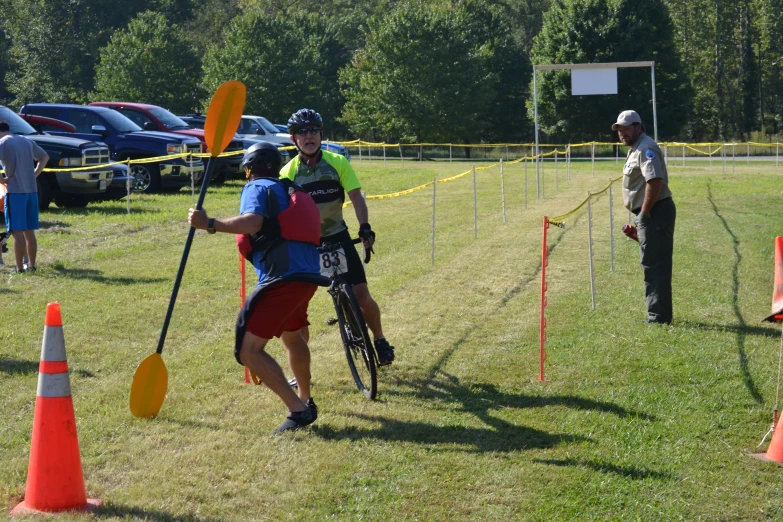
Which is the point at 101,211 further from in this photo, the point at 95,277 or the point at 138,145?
the point at 95,277

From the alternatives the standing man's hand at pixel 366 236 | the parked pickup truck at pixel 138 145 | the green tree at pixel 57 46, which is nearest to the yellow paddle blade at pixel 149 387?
the standing man's hand at pixel 366 236

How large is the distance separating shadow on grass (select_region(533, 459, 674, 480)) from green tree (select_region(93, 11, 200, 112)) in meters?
56.3

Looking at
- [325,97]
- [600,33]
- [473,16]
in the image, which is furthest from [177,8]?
[600,33]

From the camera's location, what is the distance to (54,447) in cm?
490

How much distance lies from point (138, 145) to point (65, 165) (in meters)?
4.13

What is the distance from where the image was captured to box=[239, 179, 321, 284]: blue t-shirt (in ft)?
19.0

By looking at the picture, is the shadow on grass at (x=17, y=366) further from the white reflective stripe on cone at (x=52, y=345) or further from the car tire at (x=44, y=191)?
the car tire at (x=44, y=191)

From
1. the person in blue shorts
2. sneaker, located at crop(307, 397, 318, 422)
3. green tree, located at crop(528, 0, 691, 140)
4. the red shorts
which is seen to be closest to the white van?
the person in blue shorts

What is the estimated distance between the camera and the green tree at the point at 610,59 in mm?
57625

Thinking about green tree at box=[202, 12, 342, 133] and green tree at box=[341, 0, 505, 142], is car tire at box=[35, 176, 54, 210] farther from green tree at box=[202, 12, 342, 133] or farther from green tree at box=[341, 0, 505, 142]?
green tree at box=[341, 0, 505, 142]

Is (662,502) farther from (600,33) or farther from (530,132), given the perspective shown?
(530,132)

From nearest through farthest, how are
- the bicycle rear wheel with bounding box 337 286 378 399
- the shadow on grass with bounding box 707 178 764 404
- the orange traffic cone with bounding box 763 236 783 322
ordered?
the orange traffic cone with bounding box 763 236 783 322
the bicycle rear wheel with bounding box 337 286 378 399
the shadow on grass with bounding box 707 178 764 404

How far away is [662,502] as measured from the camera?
5.12m

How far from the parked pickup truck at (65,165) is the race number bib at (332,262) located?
1319 centimetres
